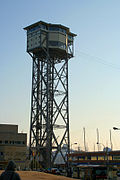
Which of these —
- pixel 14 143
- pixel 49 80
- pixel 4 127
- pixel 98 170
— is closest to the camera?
pixel 98 170

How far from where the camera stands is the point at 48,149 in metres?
83.5

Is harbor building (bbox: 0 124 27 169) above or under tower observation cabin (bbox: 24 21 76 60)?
under

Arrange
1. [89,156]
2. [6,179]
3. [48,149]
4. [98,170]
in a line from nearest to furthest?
[6,179] < [98,170] < [48,149] < [89,156]

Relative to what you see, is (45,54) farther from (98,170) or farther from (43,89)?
(98,170)

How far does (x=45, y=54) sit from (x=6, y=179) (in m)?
84.4

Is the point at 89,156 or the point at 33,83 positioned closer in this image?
the point at 33,83

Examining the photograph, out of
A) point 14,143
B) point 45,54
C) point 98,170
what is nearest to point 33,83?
point 45,54

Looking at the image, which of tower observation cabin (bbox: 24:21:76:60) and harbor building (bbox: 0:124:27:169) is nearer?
tower observation cabin (bbox: 24:21:76:60)

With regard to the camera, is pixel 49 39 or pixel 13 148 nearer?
pixel 49 39

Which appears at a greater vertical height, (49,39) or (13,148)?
(49,39)

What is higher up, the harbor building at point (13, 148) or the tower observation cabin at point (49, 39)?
the tower observation cabin at point (49, 39)

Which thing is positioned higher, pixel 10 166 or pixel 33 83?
pixel 33 83

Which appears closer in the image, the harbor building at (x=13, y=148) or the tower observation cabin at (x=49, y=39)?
the tower observation cabin at (x=49, y=39)

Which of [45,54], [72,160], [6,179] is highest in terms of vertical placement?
[45,54]
